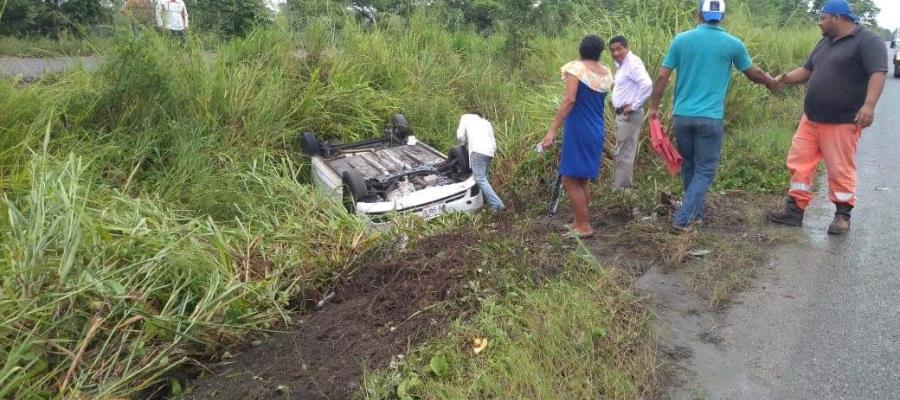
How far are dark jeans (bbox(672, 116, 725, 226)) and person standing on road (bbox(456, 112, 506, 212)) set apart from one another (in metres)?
1.77

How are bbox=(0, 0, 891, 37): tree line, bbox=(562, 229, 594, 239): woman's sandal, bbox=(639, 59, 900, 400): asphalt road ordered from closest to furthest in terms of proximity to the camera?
bbox=(639, 59, 900, 400): asphalt road → bbox=(562, 229, 594, 239): woman's sandal → bbox=(0, 0, 891, 37): tree line

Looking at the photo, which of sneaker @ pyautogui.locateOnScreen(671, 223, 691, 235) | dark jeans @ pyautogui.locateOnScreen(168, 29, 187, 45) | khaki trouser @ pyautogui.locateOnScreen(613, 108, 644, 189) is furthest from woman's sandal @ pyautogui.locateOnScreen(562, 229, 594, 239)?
dark jeans @ pyautogui.locateOnScreen(168, 29, 187, 45)

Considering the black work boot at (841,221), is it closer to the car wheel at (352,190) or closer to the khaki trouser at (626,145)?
the khaki trouser at (626,145)

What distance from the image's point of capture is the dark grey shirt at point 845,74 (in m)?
4.52

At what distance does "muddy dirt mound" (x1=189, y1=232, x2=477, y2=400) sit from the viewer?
10.4 ft

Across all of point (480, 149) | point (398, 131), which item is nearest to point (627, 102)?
point (480, 149)

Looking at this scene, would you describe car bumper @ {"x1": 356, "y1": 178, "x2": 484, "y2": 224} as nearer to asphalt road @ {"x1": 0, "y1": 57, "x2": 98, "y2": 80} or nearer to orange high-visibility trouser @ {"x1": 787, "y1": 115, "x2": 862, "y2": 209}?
orange high-visibility trouser @ {"x1": 787, "y1": 115, "x2": 862, "y2": 209}

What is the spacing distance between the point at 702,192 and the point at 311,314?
3.09 metres

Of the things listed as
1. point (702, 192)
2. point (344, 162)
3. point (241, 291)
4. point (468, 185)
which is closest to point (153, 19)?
point (344, 162)

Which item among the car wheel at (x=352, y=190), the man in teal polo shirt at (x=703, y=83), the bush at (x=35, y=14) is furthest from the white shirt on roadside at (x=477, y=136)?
the bush at (x=35, y=14)

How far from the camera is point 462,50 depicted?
37.7ft

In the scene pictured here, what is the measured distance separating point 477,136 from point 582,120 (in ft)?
4.59

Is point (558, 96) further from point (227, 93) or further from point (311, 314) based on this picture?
point (311, 314)

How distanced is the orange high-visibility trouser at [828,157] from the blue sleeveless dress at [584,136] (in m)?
1.63
